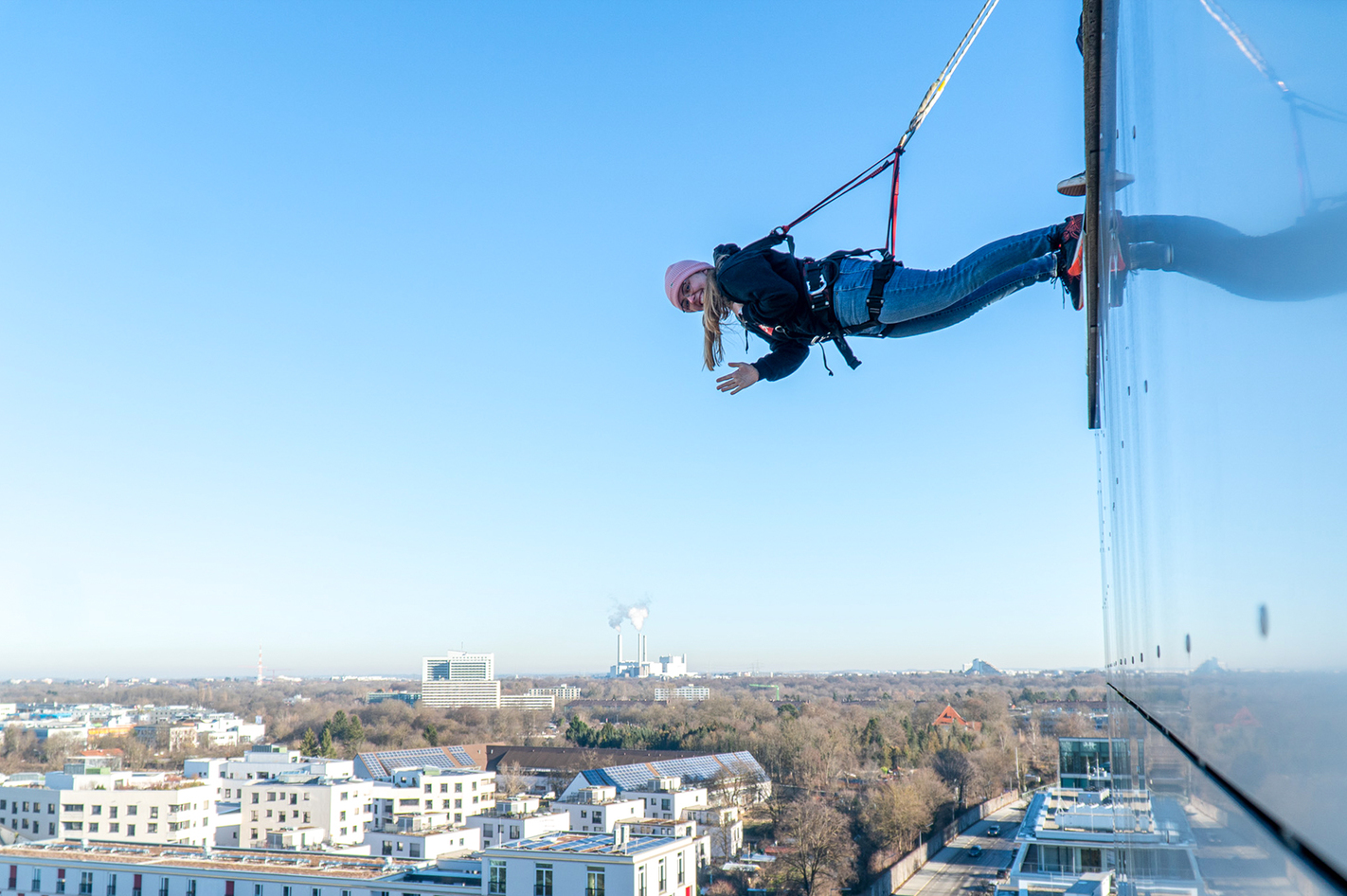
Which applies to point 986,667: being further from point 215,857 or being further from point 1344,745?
point 1344,745

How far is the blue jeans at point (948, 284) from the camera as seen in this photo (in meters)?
1.92


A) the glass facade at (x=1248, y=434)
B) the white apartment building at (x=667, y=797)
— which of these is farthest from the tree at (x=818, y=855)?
the glass facade at (x=1248, y=434)

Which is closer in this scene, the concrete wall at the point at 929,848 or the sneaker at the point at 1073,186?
the sneaker at the point at 1073,186

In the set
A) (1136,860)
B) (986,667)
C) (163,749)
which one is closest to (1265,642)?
(1136,860)

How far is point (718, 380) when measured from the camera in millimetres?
2465

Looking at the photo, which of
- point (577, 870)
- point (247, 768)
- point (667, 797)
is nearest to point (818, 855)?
point (667, 797)

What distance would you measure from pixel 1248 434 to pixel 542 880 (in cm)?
1665

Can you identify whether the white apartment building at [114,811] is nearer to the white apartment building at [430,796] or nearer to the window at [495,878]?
the white apartment building at [430,796]

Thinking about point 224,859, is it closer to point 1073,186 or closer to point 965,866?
point 965,866

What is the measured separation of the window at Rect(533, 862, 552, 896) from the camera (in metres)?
15.2

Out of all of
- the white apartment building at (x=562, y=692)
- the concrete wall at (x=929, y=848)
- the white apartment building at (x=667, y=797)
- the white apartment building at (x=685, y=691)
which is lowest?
the white apartment building at (x=562, y=692)

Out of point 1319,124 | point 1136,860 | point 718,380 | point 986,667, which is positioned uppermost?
point 718,380

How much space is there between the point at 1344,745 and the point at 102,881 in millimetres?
22119

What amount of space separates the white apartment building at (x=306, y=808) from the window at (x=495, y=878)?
11660mm
